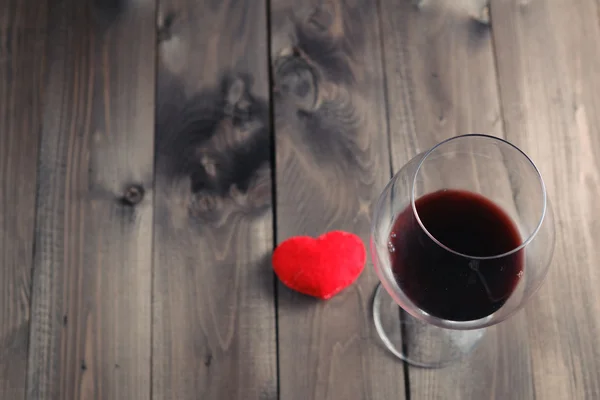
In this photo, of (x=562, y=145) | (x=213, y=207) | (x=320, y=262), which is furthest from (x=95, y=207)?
(x=562, y=145)

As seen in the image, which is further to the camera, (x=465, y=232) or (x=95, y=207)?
(x=95, y=207)

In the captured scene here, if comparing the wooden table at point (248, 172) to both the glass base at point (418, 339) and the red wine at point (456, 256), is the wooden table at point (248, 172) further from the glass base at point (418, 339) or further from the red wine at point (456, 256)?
the red wine at point (456, 256)

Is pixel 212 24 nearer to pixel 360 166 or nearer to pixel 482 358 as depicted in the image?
pixel 360 166

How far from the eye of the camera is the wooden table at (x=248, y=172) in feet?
2.61

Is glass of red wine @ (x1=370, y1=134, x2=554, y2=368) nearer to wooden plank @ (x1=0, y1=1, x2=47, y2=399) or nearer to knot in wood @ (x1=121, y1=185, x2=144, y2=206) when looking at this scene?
knot in wood @ (x1=121, y1=185, x2=144, y2=206)

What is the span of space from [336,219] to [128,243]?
0.27 m

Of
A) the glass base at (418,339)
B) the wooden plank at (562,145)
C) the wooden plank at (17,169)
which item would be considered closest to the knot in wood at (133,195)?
the wooden plank at (17,169)

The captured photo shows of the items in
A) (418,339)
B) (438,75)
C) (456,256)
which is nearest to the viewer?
(456,256)

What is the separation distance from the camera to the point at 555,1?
934 mm

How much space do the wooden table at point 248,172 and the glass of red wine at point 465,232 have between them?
224 millimetres

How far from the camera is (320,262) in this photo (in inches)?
31.4

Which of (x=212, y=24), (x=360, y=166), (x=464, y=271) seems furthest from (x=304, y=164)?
(x=464, y=271)

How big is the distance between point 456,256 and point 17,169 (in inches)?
24.4

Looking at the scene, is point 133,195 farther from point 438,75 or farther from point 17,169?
point 438,75
